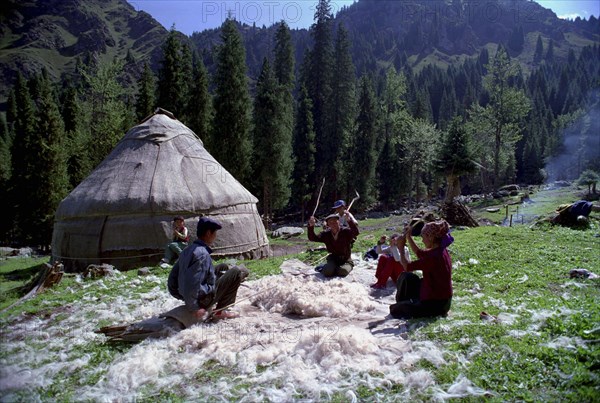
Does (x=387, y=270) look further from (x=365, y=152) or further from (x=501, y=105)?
(x=501, y=105)

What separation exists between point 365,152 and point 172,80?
1911 centimetres

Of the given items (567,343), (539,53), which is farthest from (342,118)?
(539,53)

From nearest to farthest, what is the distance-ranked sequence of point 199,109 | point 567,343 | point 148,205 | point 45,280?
1. point 567,343
2. point 45,280
3. point 148,205
4. point 199,109

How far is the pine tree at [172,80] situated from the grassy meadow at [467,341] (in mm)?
21196

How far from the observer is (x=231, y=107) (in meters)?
26.2

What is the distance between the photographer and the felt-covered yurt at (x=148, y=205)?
38.2 feet

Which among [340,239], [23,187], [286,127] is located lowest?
[340,239]

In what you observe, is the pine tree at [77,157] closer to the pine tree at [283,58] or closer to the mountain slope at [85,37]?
the pine tree at [283,58]

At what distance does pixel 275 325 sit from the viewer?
17.9 feet

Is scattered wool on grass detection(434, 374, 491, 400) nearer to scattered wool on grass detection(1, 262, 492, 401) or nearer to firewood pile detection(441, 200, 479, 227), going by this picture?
scattered wool on grass detection(1, 262, 492, 401)

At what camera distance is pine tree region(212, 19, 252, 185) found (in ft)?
85.4


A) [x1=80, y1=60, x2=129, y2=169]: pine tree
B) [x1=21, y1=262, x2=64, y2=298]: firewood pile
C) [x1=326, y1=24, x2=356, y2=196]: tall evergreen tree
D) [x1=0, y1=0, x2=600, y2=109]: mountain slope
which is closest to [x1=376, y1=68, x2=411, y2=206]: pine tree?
[x1=326, y1=24, x2=356, y2=196]: tall evergreen tree

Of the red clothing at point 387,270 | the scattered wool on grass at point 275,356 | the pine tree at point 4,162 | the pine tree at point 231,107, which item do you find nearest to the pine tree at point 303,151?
the pine tree at point 231,107

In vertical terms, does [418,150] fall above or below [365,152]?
above
